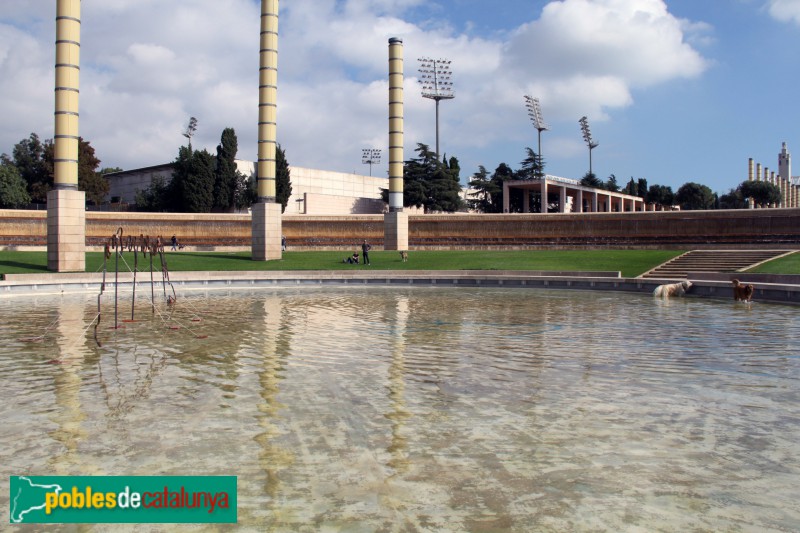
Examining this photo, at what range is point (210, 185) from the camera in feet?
190

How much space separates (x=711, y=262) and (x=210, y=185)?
41.7 metres

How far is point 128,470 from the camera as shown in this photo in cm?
540

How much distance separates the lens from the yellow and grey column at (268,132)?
38.5 m

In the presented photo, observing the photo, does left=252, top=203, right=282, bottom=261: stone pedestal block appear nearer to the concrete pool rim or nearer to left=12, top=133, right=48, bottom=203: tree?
the concrete pool rim

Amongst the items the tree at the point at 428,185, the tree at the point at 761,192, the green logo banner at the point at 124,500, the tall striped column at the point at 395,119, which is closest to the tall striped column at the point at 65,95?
the tall striped column at the point at 395,119

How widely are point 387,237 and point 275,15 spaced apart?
1564cm

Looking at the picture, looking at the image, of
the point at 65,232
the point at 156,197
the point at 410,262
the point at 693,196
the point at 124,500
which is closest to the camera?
the point at 124,500

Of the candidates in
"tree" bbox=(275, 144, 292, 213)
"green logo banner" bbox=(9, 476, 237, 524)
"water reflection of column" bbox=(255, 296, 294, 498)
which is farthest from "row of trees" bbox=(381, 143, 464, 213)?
"green logo banner" bbox=(9, 476, 237, 524)

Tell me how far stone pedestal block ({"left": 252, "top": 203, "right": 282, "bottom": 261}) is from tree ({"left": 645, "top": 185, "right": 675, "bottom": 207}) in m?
78.0

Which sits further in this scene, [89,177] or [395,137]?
[89,177]

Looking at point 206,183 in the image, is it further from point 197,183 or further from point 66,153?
point 66,153

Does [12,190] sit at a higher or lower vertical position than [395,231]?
higher

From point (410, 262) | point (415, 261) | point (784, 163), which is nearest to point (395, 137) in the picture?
point (415, 261)

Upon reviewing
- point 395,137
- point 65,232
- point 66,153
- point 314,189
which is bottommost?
point 65,232
